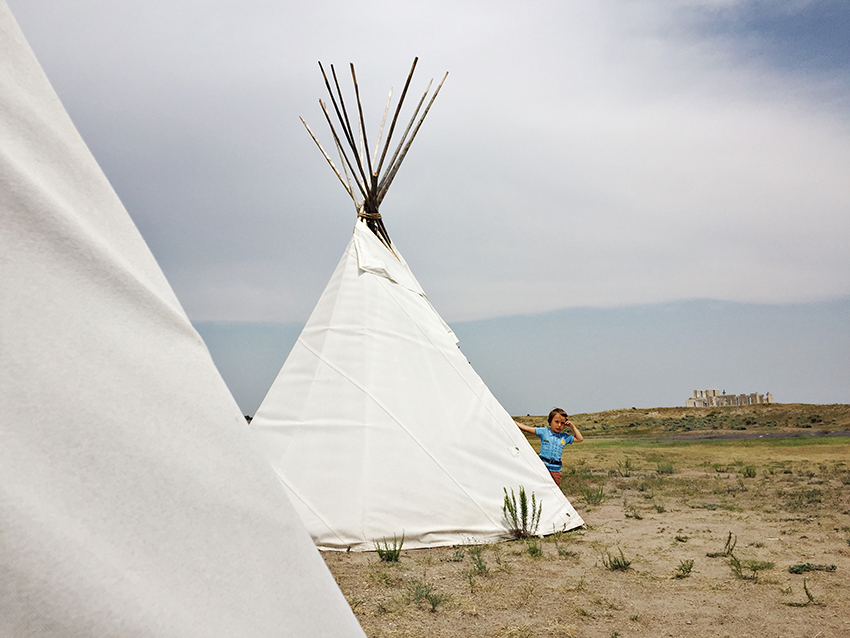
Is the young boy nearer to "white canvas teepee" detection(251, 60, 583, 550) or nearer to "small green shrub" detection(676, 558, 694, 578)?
"white canvas teepee" detection(251, 60, 583, 550)

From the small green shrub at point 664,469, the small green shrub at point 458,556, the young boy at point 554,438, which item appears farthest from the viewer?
the small green shrub at point 664,469

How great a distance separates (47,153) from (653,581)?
3.94 m

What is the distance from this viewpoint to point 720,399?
3120cm

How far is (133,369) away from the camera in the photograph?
1.11 m

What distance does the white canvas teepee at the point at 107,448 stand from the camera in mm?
914

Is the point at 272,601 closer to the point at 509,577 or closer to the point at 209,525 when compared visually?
the point at 209,525

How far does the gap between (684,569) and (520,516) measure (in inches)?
48.5

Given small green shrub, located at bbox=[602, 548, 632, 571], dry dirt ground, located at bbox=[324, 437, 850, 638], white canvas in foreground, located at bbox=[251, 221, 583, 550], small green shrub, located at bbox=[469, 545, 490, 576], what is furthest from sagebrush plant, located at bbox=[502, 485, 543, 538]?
small green shrub, located at bbox=[602, 548, 632, 571]

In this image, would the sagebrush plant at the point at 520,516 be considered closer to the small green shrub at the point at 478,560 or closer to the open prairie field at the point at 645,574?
the open prairie field at the point at 645,574

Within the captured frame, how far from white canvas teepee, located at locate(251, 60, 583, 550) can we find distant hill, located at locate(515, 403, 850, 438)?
1562 cm

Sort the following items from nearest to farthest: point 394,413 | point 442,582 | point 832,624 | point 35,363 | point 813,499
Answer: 1. point 35,363
2. point 832,624
3. point 442,582
4. point 394,413
5. point 813,499

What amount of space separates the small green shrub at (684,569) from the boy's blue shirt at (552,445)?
166 centimetres

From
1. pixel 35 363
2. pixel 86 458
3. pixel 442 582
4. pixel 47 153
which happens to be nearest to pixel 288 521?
pixel 86 458

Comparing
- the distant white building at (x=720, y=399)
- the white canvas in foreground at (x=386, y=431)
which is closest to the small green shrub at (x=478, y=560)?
the white canvas in foreground at (x=386, y=431)
